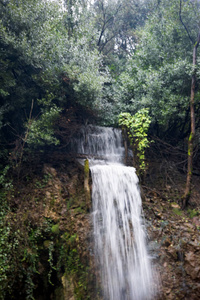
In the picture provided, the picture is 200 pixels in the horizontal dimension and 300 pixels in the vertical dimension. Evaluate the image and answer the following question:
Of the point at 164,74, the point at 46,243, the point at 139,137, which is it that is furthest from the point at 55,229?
the point at 164,74

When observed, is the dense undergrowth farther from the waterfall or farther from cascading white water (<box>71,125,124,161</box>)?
cascading white water (<box>71,125,124,161</box>)

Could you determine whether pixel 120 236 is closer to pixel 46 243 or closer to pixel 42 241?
pixel 46 243

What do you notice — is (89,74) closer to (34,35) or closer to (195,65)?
(34,35)

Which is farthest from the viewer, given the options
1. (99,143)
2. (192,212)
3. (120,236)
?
(99,143)

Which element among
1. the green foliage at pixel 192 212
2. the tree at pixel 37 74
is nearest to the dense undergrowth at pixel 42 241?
the tree at pixel 37 74

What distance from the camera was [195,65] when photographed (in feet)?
29.5

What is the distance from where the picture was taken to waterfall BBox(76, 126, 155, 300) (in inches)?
225

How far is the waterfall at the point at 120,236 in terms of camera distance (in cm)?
571

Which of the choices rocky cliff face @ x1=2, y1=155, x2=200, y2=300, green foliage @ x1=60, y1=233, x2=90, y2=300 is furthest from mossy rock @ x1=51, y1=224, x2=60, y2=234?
green foliage @ x1=60, y1=233, x2=90, y2=300

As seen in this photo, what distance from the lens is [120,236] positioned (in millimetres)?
6340

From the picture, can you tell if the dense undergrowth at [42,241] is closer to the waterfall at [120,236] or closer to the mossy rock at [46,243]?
the mossy rock at [46,243]

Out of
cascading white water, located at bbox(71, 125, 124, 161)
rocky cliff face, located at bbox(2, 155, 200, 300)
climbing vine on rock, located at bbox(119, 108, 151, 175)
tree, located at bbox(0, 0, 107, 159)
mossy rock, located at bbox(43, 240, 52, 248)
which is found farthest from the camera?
cascading white water, located at bbox(71, 125, 124, 161)

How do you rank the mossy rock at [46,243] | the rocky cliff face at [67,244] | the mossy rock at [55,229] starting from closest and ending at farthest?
the rocky cliff face at [67,244]
the mossy rock at [46,243]
the mossy rock at [55,229]

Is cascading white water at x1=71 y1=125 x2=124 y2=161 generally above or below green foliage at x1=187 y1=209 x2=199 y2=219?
above
